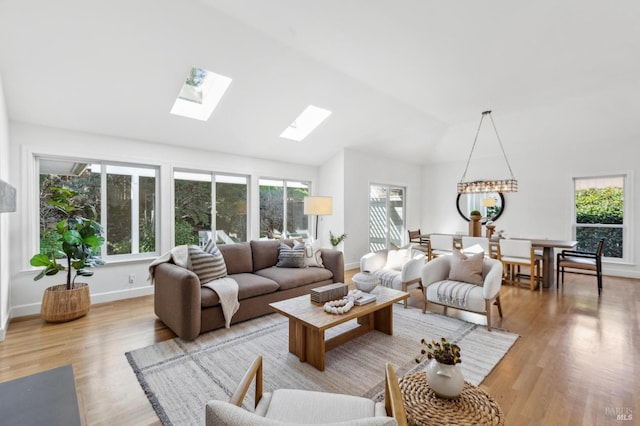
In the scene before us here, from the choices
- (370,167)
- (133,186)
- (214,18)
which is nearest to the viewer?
(214,18)

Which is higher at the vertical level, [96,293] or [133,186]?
[133,186]

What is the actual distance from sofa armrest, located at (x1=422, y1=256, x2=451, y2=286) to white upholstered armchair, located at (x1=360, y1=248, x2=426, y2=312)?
0.27 metres

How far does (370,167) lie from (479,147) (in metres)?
2.55

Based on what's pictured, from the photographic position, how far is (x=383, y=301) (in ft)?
8.98

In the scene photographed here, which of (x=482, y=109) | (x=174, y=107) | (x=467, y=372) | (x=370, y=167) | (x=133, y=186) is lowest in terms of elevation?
(x=467, y=372)

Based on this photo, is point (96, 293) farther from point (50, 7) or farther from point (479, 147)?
point (479, 147)

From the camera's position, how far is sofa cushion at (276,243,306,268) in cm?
407

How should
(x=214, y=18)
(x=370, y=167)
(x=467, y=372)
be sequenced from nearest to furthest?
(x=467, y=372) < (x=214, y=18) < (x=370, y=167)

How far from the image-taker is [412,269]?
Answer: 3.78 metres

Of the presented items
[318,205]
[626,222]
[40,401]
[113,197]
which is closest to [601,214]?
[626,222]

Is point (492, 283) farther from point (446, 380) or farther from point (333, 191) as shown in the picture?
point (333, 191)

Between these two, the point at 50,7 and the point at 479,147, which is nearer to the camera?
the point at 50,7

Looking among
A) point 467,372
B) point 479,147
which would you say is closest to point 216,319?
point 467,372
